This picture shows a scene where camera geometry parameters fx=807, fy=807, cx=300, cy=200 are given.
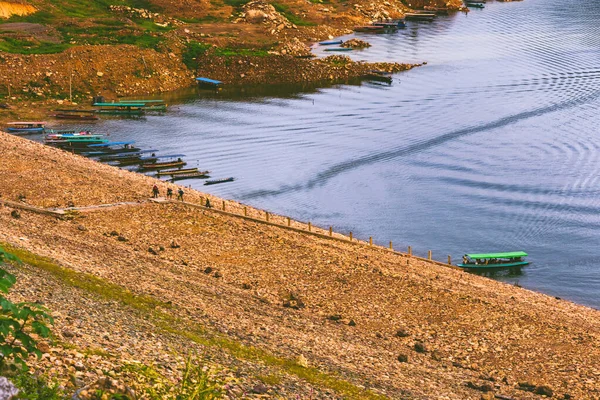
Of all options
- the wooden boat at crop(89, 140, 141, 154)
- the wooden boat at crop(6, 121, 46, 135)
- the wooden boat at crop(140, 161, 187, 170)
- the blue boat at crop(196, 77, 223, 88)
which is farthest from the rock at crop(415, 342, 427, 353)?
the blue boat at crop(196, 77, 223, 88)

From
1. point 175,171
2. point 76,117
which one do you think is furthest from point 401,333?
point 76,117

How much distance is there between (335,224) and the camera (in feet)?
216

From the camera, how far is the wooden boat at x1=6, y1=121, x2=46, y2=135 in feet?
286

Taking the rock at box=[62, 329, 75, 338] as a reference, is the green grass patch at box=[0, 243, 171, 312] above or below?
below

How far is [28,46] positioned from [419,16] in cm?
10086

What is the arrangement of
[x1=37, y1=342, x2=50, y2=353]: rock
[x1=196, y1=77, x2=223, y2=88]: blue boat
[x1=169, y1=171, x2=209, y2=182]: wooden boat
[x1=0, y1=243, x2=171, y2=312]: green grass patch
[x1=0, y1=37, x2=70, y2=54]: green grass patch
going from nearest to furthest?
[x1=37, y1=342, x2=50, y2=353]: rock → [x1=0, y1=243, x2=171, y2=312]: green grass patch → [x1=169, y1=171, x2=209, y2=182]: wooden boat → [x1=0, y1=37, x2=70, y2=54]: green grass patch → [x1=196, y1=77, x2=223, y2=88]: blue boat

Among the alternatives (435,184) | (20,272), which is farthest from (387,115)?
(20,272)

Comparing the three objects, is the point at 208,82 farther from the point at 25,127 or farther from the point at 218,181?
the point at 218,181

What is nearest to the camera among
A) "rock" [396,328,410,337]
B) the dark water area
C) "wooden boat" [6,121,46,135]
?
"rock" [396,328,410,337]

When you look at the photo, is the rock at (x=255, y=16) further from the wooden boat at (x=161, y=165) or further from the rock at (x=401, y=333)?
the rock at (x=401, y=333)

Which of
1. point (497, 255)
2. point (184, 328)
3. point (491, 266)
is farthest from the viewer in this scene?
point (497, 255)

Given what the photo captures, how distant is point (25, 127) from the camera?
88250 mm

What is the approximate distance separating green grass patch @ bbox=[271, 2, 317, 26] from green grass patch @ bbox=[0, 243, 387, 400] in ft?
398

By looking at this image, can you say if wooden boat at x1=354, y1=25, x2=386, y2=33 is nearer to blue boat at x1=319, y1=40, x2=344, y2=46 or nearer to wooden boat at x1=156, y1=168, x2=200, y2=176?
blue boat at x1=319, y1=40, x2=344, y2=46
